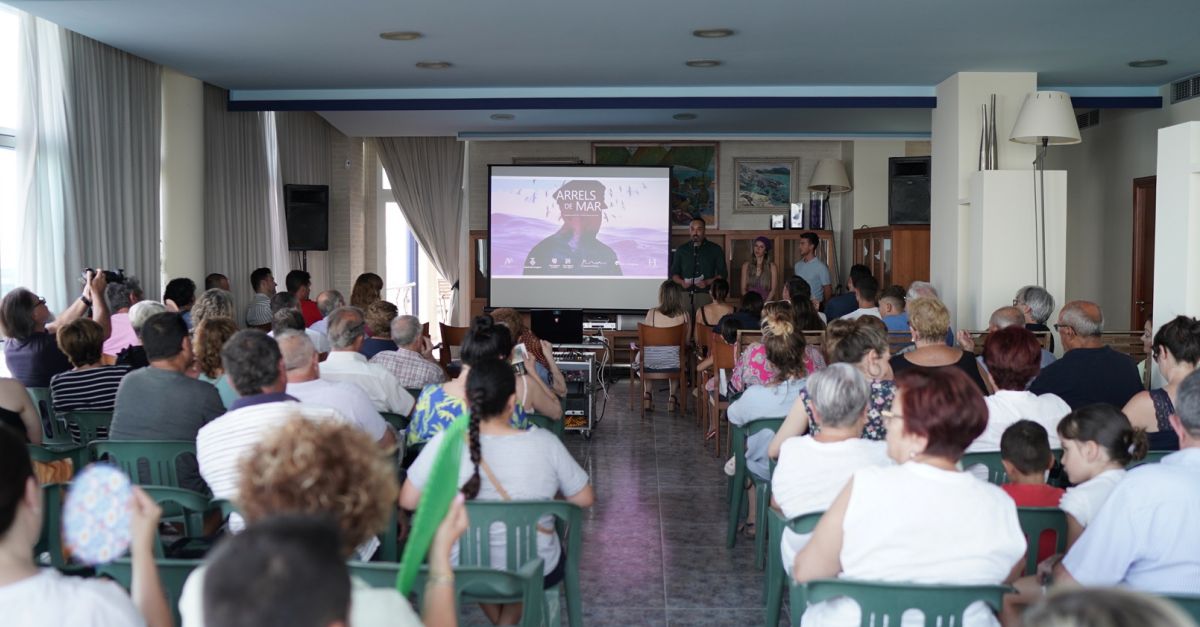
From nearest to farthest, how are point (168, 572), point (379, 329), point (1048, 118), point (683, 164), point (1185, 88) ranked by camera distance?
point (168, 572)
point (379, 329)
point (1048, 118)
point (1185, 88)
point (683, 164)

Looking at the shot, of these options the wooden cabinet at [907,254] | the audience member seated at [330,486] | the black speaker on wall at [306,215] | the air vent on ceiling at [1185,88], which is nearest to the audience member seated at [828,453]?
the audience member seated at [330,486]

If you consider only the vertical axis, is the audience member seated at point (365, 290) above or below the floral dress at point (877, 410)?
above

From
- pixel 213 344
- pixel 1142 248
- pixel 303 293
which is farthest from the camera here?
pixel 1142 248

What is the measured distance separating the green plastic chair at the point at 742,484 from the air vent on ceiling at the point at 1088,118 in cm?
740

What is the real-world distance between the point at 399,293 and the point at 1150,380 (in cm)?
1112

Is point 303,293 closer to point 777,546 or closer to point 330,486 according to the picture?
point 777,546

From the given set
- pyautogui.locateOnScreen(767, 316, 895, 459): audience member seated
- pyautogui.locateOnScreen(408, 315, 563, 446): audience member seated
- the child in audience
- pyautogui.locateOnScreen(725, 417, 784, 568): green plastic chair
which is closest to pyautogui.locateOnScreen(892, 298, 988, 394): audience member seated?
pyautogui.locateOnScreen(767, 316, 895, 459): audience member seated

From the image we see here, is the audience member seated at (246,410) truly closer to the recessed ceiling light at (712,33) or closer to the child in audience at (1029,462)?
the child in audience at (1029,462)

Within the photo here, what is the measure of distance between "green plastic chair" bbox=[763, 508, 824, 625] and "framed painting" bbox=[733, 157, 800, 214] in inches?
362

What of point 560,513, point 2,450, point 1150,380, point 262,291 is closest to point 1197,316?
point 1150,380

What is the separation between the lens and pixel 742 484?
4.89 m

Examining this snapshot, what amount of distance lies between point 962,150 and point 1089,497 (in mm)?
5947

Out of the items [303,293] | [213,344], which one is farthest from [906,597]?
[303,293]

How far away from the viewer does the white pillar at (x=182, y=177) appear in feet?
27.0
